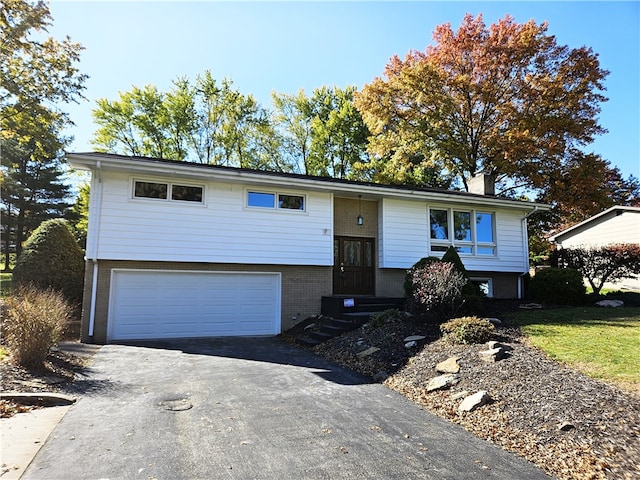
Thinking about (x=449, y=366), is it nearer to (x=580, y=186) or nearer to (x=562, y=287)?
(x=562, y=287)

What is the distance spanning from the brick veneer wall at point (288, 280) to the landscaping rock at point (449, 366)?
605 cm

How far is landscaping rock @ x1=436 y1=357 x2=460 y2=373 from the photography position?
6.03m

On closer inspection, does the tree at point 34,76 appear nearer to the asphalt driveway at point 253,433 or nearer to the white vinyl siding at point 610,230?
the asphalt driveway at point 253,433

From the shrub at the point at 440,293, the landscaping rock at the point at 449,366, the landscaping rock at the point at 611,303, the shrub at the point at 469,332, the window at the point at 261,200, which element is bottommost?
the landscaping rock at the point at 449,366

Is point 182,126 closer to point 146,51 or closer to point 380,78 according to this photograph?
point 380,78

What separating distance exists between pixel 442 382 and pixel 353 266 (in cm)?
736

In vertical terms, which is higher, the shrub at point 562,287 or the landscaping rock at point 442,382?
the shrub at point 562,287

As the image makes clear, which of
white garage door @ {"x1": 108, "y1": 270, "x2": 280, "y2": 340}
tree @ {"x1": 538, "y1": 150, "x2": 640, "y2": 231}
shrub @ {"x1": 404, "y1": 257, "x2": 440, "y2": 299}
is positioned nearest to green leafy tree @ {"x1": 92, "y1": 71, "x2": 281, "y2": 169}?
white garage door @ {"x1": 108, "y1": 270, "x2": 280, "y2": 340}

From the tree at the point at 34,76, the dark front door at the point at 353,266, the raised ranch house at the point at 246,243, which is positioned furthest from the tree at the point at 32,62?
the dark front door at the point at 353,266

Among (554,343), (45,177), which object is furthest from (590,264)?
(45,177)

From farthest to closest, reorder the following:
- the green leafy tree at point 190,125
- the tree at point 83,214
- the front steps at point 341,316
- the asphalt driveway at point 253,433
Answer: the green leafy tree at point 190,125 → the tree at point 83,214 → the front steps at point 341,316 → the asphalt driveway at point 253,433

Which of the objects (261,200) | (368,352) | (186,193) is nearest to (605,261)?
(368,352)

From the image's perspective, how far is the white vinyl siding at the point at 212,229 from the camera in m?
10.2

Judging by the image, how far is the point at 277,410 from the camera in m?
4.94
